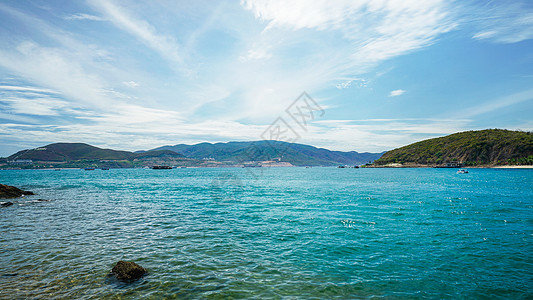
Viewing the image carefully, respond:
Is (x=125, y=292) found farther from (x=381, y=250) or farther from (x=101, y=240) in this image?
(x=381, y=250)

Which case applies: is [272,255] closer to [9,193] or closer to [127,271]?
[127,271]

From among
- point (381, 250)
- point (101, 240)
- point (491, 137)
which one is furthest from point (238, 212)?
point (491, 137)

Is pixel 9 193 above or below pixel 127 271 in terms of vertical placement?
below

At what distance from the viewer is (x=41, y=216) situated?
79.5 ft

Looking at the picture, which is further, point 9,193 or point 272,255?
point 9,193

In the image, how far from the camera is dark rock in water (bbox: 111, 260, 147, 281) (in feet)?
34.7

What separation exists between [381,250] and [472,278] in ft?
14.4

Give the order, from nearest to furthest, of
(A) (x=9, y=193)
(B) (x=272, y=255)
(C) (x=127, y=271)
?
(C) (x=127, y=271) < (B) (x=272, y=255) < (A) (x=9, y=193)

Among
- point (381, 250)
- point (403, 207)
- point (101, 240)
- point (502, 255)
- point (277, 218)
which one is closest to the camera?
point (502, 255)

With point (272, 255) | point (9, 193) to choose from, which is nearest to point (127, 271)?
point (272, 255)

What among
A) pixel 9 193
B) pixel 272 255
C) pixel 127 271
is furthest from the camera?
pixel 9 193

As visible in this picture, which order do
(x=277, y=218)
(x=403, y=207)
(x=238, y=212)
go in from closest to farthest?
(x=277, y=218) → (x=238, y=212) → (x=403, y=207)

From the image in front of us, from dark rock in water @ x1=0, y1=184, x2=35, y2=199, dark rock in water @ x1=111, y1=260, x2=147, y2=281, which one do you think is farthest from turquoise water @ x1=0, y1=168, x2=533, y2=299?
dark rock in water @ x1=0, y1=184, x2=35, y2=199

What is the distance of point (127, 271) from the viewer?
1077cm
